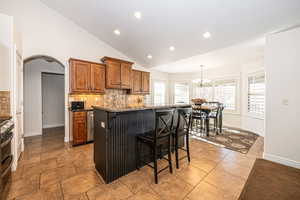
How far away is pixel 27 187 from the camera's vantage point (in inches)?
76.0

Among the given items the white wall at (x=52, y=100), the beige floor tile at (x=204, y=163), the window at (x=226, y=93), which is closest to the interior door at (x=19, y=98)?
the white wall at (x=52, y=100)

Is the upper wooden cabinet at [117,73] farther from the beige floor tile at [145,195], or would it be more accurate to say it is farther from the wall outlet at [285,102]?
the wall outlet at [285,102]

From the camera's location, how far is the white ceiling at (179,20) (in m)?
2.52

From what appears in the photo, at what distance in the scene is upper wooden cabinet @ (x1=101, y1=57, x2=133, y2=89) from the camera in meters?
4.39

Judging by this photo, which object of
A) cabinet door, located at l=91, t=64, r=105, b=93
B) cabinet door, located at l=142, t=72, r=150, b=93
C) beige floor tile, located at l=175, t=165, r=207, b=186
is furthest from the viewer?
cabinet door, located at l=142, t=72, r=150, b=93

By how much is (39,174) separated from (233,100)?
6834 millimetres

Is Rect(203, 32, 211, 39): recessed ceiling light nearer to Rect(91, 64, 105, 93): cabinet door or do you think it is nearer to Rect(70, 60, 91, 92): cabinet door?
Rect(91, 64, 105, 93): cabinet door

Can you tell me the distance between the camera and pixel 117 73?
461 cm

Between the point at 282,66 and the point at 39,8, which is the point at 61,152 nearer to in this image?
the point at 39,8

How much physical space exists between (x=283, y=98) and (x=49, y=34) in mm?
6073

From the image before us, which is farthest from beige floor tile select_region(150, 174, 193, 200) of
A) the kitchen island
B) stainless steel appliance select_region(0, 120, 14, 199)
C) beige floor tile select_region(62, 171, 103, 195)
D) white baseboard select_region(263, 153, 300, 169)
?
white baseboard select_region(263, 153, 300, 169)

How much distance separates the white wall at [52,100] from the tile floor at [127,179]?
2.85 meters

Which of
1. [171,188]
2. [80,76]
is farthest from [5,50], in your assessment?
[171,188]

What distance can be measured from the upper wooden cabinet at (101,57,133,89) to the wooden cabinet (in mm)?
401
